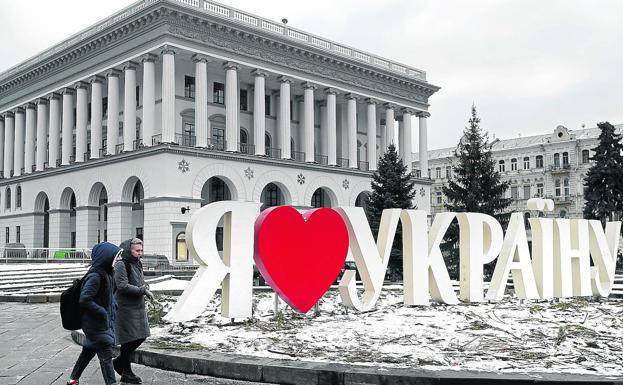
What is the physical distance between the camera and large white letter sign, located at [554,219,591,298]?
15219mm

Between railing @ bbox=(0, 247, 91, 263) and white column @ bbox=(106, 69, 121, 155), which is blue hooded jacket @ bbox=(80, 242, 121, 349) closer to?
railing @ bbox=(0, 247, 91, 263)

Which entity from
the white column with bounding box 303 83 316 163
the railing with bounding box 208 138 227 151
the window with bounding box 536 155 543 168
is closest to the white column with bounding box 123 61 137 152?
the railing with bounding box 208 138 227 151

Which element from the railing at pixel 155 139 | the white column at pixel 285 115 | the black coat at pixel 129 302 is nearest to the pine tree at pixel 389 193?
the white column at pixel 285 115

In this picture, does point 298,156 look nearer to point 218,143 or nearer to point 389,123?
point 218,143

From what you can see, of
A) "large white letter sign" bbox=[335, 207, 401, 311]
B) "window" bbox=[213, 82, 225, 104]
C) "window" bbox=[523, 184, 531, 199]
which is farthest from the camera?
"window" bbox=[523, 184, 531, 199]

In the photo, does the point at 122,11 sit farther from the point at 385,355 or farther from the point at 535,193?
the point at 535,193

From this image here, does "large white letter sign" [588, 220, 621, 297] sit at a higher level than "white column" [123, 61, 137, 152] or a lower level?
lower

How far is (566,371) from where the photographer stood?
24.0 feet

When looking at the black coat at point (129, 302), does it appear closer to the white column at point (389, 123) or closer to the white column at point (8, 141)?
the white column at point (389, 123)

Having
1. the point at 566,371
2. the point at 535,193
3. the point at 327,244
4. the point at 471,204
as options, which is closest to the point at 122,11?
the point at 471,204

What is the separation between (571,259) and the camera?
51.4 feet

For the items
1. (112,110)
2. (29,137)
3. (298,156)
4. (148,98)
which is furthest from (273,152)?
(29,137)

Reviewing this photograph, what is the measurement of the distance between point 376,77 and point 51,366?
45067mm

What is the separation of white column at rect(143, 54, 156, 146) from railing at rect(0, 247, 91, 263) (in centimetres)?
748
